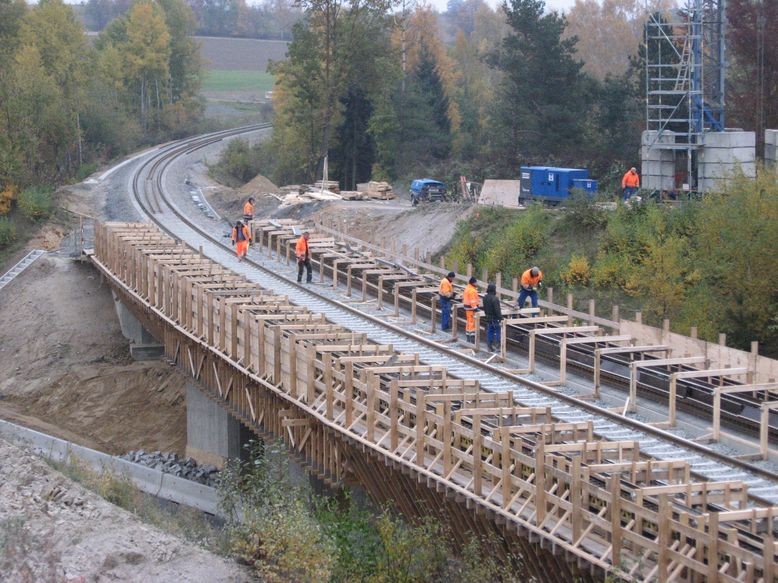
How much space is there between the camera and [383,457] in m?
16.7

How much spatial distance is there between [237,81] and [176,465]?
109 meters

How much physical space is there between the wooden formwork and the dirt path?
2.90m

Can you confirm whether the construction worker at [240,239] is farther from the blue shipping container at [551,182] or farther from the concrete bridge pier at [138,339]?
the blue shipping container at [551,182]

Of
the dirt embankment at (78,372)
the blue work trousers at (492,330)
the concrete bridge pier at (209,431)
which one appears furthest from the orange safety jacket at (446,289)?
the dirt embankment at (78,372)

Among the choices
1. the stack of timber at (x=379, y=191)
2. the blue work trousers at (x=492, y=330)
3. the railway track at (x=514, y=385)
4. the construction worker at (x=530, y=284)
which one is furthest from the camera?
the stack of timber at (x=379, y=191)

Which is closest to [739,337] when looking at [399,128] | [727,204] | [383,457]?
[727,204]

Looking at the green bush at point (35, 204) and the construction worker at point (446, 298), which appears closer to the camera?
the construction worker at point (446, 298)

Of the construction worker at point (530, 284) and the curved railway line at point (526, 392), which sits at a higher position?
the construction worker at point (530, 284)

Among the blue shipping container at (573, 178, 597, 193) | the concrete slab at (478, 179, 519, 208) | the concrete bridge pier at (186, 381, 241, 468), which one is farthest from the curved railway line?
the blue shipping container at (573, 178, 597, 193)

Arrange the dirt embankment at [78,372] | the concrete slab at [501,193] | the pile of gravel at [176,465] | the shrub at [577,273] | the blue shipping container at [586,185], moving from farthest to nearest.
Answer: the concrete slab at [501,193]
the blue shipping container at [586,185]
the shrub at [577,273]
the dirt embankment at [78,372]
the pile of gravel at [176,465]

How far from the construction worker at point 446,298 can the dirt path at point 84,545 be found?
29.7ft

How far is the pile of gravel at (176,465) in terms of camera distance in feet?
90.1

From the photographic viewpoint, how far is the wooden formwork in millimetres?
12461

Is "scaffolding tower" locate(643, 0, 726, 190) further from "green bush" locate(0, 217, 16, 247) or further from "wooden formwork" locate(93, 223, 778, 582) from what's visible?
"green bush" locate(0, 217, 16, 247)
